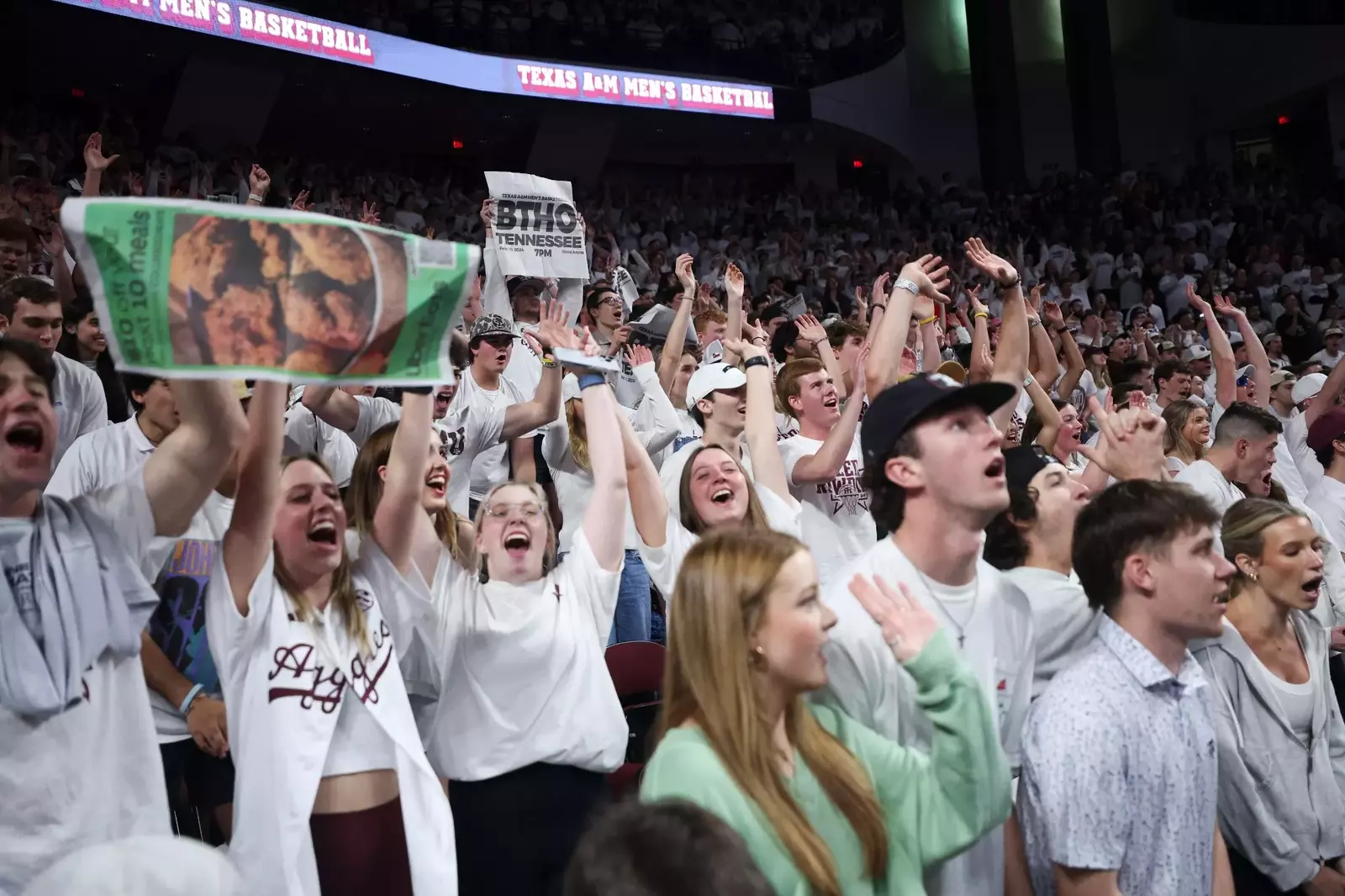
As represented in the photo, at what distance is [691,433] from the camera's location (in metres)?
6.11

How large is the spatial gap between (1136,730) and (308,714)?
167 cm

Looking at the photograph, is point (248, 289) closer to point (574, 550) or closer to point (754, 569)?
point (754, 569)

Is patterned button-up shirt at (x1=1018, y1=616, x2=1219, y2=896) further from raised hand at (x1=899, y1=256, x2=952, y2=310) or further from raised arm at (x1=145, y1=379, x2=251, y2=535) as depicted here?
raised arm at (x1=145, y1=379, x2=251, y2=535)

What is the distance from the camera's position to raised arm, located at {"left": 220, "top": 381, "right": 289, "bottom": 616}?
255 cm

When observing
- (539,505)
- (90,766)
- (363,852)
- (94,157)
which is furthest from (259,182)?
(90,766)

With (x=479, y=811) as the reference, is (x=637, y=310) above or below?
above

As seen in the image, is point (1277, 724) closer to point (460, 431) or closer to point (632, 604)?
point (632, 604)

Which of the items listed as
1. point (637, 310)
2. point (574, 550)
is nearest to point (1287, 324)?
point (637, 310)

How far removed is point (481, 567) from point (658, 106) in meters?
14.2

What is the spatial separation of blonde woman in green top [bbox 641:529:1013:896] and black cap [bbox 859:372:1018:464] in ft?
1.74

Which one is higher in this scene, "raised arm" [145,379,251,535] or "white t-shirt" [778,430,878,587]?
"raised arm" [145,379,251,535]

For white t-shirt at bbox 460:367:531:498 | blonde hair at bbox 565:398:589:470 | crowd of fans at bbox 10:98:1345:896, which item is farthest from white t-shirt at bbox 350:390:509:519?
blonde hair at bbox 565:398:589:470

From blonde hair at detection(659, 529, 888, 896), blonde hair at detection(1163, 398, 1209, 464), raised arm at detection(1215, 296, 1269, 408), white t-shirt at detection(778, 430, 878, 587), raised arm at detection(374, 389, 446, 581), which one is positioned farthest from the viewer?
raised arm at detection(1215, 296, 1269, 408)

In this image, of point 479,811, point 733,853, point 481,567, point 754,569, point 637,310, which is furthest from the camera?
point 637,310
